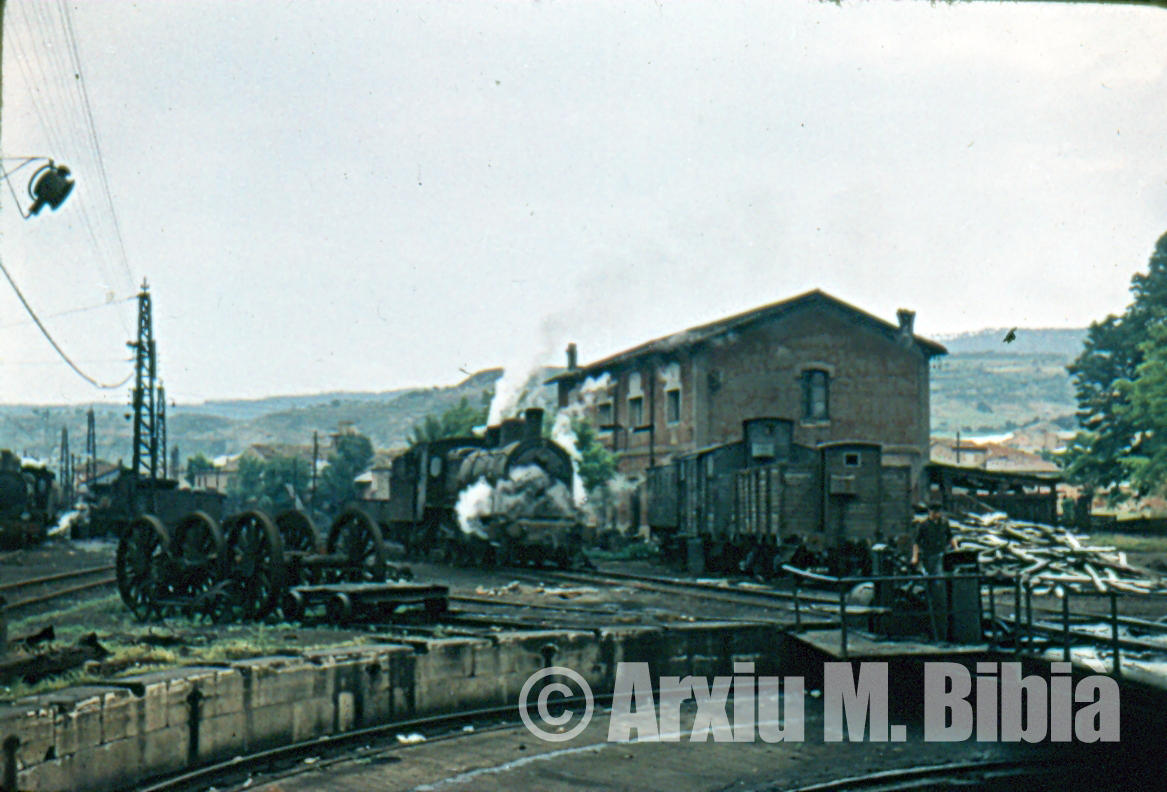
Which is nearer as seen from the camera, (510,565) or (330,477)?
(510,565)

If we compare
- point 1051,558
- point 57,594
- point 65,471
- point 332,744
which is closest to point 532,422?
point 57,594

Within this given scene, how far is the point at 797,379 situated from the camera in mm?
34156

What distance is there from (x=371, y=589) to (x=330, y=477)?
203ft

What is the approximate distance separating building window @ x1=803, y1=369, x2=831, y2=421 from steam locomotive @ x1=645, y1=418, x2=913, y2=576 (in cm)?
964

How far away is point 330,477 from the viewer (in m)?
72.8

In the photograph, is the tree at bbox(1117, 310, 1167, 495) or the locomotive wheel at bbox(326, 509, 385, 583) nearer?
the locomotive wheel at bbox(326, 509, 385, 583)

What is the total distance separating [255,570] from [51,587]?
9.59m

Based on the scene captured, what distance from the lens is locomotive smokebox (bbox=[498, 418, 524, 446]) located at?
25578mm

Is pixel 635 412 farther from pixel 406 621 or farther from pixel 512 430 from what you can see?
pixel 406 621

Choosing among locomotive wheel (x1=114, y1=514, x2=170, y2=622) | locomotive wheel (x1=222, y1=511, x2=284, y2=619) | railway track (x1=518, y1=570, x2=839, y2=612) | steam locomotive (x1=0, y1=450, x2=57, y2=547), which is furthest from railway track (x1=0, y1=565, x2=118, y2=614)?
steam locomotive (x1=0, y1=450, x2=57, y2=547)

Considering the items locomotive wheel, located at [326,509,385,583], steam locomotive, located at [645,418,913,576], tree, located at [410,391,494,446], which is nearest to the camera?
locomotive wheel, located at [326,509,385,583]

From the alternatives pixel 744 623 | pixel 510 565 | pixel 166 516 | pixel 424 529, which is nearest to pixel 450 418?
pixel 166 516

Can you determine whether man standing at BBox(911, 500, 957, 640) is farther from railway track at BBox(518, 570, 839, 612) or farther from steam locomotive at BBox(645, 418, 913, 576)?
steam locomotive at BBox(645, 418, 913, 576)

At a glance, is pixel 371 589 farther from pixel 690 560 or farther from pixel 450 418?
pixel 450 418
